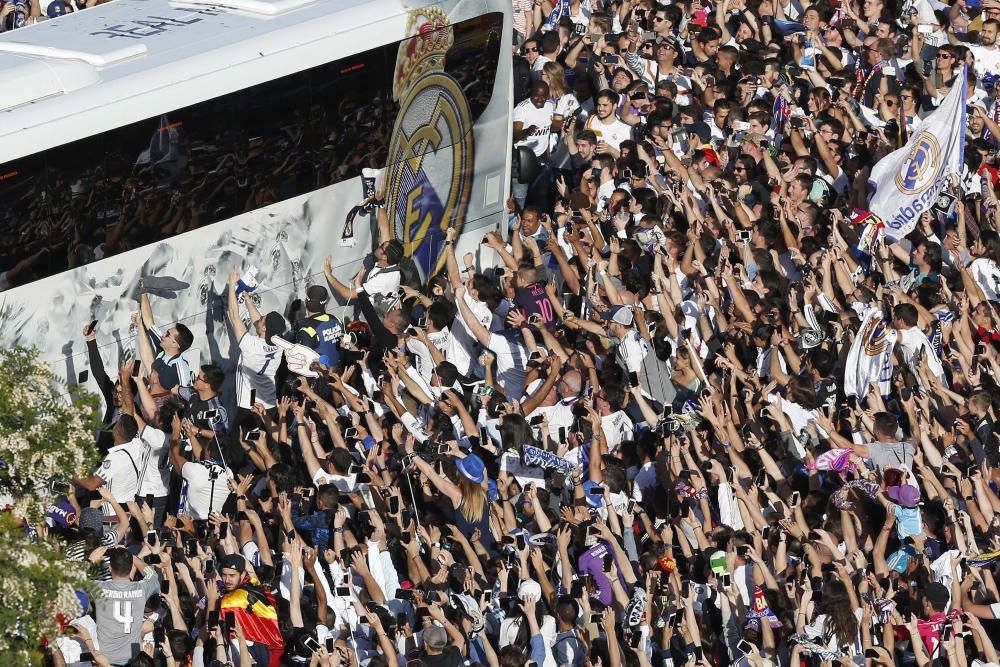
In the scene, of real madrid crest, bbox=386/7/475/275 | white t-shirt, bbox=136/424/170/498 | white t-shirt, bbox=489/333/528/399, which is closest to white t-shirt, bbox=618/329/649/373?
white t-shirt, bbox=489/333/528/399

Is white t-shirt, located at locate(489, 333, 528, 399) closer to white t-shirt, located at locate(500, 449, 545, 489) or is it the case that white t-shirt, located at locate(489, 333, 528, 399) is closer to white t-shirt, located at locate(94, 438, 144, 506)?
white t-shirt, located at locate(500, 449, 545, 489)

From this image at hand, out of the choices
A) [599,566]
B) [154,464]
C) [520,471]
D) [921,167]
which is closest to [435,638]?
[599,566]

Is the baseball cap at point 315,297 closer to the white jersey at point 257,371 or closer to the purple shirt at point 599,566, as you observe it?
the white jersey at point 257,371

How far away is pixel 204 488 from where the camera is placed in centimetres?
1387

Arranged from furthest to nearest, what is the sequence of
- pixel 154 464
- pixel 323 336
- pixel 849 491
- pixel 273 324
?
pixel 323 336
pixel 273 324
pixel 154 464
pixel 849 491

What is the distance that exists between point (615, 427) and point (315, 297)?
280cm

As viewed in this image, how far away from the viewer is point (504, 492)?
13367mm

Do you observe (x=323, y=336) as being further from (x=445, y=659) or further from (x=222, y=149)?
(x=445, y=659)

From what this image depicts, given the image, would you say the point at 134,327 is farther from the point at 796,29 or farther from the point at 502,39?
the point at 796,29

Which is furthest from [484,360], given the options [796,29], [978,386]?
[796,29]

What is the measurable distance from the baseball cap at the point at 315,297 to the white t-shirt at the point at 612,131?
11.1 ft

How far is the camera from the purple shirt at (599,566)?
1251 centimetres

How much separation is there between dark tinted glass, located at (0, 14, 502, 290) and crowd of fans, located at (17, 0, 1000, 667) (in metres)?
0.73

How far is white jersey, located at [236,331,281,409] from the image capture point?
49.4 ft
